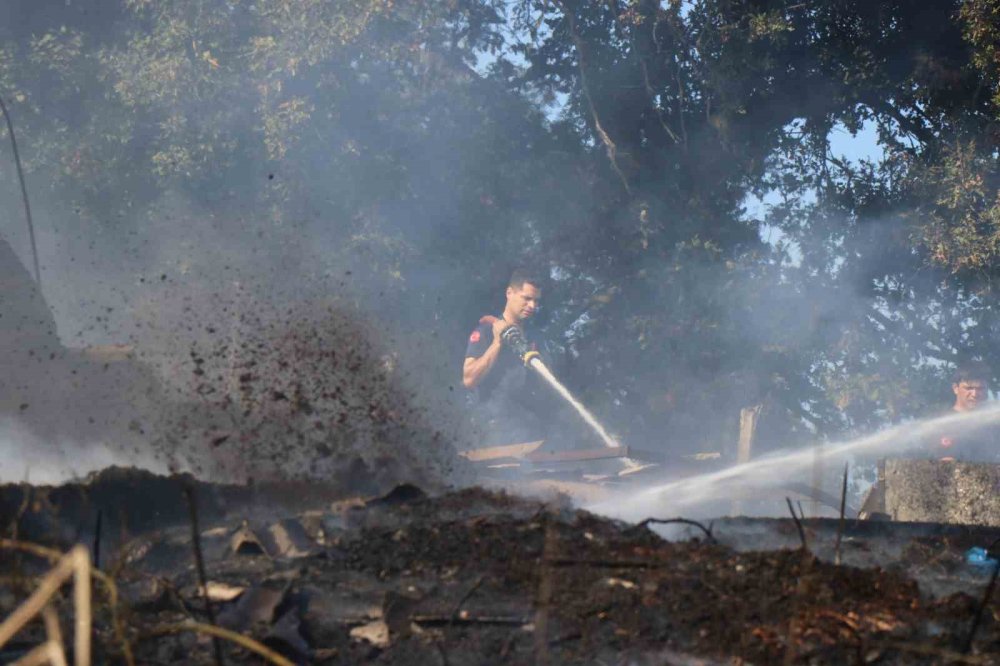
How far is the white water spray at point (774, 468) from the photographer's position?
10.8 metres

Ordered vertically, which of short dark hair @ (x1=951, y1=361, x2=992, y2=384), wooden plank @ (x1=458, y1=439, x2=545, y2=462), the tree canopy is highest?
the tree canopy

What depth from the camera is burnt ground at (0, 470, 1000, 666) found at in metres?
3.89

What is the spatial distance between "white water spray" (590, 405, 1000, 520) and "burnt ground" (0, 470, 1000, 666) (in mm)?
4071

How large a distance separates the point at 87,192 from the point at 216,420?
7.51 meters

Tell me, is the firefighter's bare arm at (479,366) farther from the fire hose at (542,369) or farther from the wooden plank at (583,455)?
the wooden plank at (583,455)

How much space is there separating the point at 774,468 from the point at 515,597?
8.69 metres

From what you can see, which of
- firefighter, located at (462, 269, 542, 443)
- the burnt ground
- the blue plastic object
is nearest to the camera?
the burnt ground

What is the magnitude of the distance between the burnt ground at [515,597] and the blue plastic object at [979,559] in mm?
65

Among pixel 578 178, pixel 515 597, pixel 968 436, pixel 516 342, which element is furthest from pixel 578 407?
pixel 515 597

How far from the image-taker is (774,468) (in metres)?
12.7

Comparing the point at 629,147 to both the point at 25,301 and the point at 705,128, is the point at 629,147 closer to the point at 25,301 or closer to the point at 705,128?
the point at 705,128

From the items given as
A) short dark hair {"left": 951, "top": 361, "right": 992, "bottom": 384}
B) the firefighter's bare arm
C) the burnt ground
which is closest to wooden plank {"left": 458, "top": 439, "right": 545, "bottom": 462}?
the firefighter's bare arm

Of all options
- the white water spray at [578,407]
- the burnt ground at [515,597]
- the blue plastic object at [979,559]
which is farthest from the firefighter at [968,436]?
the burnt ground at [515,597]

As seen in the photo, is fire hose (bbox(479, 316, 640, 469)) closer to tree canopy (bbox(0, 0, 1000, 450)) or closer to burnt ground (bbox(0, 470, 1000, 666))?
tree canopy (bbox(0, 0, 1000, 450))
